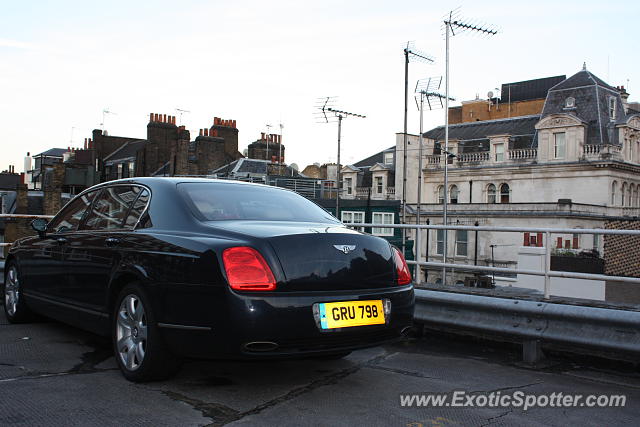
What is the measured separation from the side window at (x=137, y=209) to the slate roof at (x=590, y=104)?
186 ft

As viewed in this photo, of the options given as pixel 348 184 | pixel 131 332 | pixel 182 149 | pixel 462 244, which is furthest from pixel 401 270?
pixel 348 184

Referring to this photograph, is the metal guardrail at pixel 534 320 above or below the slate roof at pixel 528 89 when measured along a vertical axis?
below

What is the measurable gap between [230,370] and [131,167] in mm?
62305

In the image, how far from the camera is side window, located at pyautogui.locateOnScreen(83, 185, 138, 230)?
200 inches

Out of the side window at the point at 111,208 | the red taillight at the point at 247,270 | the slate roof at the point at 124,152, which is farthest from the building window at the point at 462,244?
the red taillight at the point at 247,270

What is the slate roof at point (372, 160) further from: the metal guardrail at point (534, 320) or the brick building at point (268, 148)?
the metal guardrail at point (534, 320)

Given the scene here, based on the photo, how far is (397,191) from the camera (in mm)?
68438

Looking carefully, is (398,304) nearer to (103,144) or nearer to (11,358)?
(11,358)

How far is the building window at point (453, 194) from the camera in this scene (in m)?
64.6

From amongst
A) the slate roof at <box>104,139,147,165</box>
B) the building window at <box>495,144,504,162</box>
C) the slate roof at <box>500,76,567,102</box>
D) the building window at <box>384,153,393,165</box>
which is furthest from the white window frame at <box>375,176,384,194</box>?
the slate roof at <box>104,139,147,165</box>

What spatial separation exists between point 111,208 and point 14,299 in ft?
7.46

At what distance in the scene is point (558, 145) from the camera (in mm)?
57156

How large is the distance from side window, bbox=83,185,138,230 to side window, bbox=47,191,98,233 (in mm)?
219

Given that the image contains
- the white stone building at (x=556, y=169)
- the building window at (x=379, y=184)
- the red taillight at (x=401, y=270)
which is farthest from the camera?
the building window at (x=379, y=184)
